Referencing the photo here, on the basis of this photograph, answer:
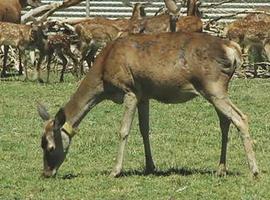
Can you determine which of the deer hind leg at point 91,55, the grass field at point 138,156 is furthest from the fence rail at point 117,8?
the grass field at point 138,156

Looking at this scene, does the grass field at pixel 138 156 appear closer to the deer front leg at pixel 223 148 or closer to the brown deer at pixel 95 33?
the deer front leg at pixel 223 148

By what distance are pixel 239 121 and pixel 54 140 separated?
7.02ft

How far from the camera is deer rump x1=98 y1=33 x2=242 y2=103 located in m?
10.3

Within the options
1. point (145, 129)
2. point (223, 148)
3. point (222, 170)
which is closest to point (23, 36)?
point (145, 129)

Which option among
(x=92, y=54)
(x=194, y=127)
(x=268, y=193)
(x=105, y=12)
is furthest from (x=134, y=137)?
(x=105, y=12)

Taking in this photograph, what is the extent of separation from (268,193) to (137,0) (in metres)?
22.6

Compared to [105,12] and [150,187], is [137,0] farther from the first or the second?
[150,187]

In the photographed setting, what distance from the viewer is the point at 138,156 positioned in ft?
39.4

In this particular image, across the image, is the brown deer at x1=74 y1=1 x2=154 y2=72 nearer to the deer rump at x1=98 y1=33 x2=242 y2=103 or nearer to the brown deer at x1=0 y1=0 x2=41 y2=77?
the brown deer at x1=0 y1=0 x2=41 y2=77

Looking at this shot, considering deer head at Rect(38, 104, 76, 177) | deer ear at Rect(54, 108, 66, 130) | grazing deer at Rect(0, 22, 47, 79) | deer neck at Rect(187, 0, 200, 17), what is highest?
deer ear at Rect(54, 108, 66, 130)

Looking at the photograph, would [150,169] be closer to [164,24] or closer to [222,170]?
[222,170]

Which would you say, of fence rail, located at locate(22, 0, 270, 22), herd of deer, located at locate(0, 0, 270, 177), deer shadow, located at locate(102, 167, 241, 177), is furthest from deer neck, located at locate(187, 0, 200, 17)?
deer shadow, located at locate(102, 167, 241, 177)

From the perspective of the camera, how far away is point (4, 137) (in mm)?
13477

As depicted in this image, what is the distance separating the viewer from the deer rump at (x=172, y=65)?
10.3 meters
